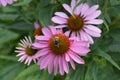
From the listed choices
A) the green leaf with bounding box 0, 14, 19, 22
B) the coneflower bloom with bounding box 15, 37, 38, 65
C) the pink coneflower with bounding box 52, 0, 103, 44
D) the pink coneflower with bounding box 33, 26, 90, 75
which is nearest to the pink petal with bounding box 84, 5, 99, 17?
the pink coneflower with bounding box 52, 0, 103, 44

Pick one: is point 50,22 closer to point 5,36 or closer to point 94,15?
point 94,15

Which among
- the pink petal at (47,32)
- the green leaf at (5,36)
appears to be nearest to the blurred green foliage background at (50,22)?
the green leaf at (5,36)

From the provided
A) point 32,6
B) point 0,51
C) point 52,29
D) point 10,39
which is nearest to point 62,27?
point 52,29

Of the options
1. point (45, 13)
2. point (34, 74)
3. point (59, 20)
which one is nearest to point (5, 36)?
point (34, 74)

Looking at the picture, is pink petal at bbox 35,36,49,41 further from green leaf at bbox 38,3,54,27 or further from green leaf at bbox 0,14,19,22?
green leaf at bbox 0,14,19,22

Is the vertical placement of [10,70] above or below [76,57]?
below

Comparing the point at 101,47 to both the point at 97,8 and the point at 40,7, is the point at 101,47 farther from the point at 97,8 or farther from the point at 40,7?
the point at 40,7
